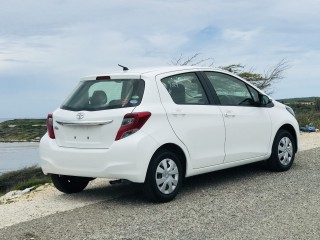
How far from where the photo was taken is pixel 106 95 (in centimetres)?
620

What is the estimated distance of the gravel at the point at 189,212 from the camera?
16.3ft

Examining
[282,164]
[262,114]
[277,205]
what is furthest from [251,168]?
[277,205]

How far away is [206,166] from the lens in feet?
21.8

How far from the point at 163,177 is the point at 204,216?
790mm

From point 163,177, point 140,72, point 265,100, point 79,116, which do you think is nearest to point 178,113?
point 140,72

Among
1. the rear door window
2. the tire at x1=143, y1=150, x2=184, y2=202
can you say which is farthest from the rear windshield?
the tire at x1=143, y1=150, x2=184, y2=202

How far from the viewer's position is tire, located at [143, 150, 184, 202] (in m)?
5.92

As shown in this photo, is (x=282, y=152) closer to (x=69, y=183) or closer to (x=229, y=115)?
(x=229, y=115)

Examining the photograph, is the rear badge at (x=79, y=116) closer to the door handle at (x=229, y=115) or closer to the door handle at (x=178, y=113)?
the door handle at (x=178, y=113)

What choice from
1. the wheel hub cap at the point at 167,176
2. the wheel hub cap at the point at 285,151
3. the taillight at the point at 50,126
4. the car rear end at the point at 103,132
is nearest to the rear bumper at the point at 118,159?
the car rear end at the point at 103,132

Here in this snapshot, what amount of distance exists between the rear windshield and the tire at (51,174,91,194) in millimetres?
1031

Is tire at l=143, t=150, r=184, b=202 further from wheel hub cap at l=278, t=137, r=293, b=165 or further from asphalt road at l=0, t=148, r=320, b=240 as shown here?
wheel hub cap at l=278, t=137, r=293, b=165

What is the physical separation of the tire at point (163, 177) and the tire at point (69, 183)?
1246 mm

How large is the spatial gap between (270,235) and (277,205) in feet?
3.91
